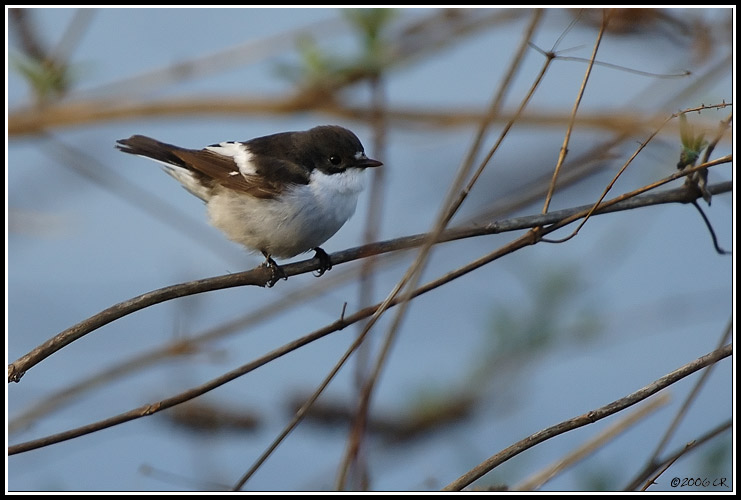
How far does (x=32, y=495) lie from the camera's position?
91.1 inches

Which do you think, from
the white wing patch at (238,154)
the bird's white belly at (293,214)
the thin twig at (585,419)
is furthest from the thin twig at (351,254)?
the white wing patch at (238,154)

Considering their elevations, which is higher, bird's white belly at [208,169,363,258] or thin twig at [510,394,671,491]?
bird's white belly at [208,169,363,258]

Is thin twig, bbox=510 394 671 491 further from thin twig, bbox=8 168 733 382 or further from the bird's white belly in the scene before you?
the bird's white belly

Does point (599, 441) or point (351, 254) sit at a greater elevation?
point (351, 254)

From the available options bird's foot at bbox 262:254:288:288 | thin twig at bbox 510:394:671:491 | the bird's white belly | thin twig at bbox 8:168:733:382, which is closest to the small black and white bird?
→ the bird's white belly

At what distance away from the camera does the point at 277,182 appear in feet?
11.6

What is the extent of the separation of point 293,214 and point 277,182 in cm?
24

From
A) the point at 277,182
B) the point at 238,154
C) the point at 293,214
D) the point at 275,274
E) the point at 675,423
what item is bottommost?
the point at 675,423

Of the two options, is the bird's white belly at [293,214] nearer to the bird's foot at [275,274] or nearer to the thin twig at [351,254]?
the bird's foot at [275,274]

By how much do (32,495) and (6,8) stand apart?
1.93m

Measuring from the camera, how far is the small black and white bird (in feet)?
11.2

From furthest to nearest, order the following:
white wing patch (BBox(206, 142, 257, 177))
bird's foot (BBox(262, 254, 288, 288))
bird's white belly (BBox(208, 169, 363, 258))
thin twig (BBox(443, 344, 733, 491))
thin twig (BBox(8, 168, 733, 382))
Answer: white wing patch (BBox(206, 142, 257, 177)) < bird's white belly (BBox(208, 169, 363, 258)) < bird's foot (BBox(262, 254, 288, 288)) < thin twig (BBox(8, 168, 733, 382)) < thin twig (BBox(443, 344, 733, 491))

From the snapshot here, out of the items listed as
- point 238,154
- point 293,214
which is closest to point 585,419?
point 293,214

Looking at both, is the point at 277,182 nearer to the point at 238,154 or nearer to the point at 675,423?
the point at 238,154
